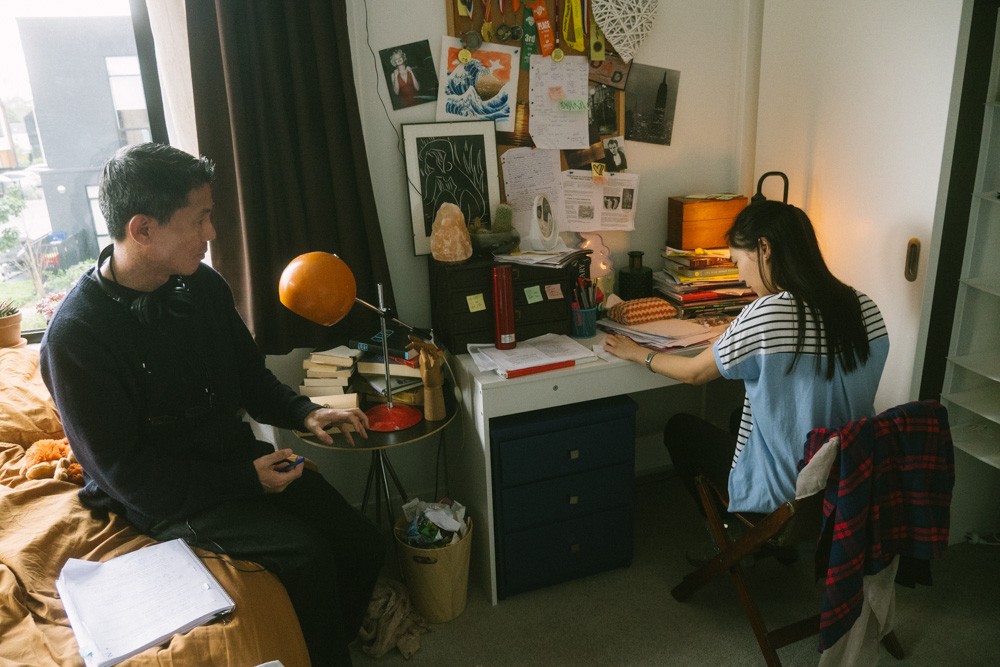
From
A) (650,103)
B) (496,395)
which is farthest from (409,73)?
(496,395)

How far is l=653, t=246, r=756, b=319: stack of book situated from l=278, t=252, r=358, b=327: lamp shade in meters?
1.27

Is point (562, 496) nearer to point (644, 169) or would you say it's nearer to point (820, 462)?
point (820, 462)

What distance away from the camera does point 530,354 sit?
2137mm

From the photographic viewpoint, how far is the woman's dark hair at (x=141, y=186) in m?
1.58

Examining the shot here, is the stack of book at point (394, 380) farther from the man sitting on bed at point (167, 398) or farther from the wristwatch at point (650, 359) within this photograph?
the wristwatch at point (650, 359)

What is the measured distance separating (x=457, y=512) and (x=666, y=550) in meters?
0.78

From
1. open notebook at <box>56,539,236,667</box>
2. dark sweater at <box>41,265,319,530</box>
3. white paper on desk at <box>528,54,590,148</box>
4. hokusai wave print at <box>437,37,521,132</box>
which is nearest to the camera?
open notebook at <box>56,539,236,667</box>

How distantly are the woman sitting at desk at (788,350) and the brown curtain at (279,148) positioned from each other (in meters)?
1.13

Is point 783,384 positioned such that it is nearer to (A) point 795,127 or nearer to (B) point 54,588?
(A) point 795,127

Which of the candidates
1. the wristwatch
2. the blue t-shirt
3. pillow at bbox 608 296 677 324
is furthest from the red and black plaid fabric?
pillow at bbox 608 296 677 324

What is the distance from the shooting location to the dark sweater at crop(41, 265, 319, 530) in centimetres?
154

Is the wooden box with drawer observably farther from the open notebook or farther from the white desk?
the open notebook

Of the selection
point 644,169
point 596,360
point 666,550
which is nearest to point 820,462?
point 596,360

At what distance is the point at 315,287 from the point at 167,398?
450mm
